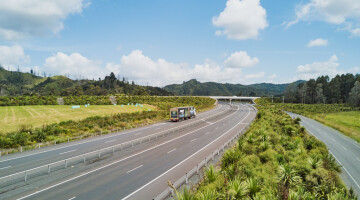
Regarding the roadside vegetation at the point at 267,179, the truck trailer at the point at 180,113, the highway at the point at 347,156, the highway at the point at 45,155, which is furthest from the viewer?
the truck trailer at the point at 180,113

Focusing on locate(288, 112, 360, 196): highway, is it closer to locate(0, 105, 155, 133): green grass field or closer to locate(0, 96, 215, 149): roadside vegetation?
locate(0, 96, 215, 149): roadside vegetation

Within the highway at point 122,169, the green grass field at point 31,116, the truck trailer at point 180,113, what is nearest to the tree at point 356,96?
the truck trailer at point 180,113

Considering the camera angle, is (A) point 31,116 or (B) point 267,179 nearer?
(B) point 267,179

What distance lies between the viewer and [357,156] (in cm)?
3403

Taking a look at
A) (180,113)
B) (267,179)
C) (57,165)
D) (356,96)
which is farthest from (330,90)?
(57,165)

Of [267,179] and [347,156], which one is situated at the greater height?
[267,179]

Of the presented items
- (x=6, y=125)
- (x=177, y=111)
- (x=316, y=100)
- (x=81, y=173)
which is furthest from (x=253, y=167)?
(x=316, y=100)

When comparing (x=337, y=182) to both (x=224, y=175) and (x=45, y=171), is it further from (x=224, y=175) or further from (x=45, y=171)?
(x=45, y=171)

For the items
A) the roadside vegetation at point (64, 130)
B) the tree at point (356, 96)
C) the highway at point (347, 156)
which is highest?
the tree at point (356, 96)

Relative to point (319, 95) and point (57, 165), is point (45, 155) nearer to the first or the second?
point (57, 165)

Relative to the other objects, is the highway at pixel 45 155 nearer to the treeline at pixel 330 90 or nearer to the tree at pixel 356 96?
the tree at pixel 356 96

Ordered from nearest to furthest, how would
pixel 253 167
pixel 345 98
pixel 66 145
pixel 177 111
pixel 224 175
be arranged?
pixel 224 175 < pixel 253 167 < pixel 66 145 < pixel 177 111 < pixel 345 98

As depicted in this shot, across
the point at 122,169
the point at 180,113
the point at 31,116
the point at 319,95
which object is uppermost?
the point at 319,95

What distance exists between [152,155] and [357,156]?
117 ft
